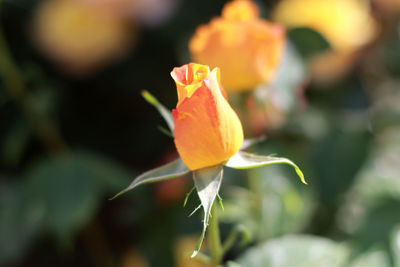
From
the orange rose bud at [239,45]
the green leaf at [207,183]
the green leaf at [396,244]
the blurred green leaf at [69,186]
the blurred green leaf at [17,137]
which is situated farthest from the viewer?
the blurred green leaf at [17,137]

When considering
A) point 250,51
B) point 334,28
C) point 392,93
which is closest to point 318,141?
point 334,28

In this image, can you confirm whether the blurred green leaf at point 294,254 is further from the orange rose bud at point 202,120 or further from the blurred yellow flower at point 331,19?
the blurred yellow flower at point 331,19

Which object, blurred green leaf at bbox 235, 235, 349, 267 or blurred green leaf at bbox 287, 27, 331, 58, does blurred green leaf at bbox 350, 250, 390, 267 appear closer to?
blurred green leaf at bbox 235, 235, 349, 267

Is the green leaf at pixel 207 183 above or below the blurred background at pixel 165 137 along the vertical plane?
above

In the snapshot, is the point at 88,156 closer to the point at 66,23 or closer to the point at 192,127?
the point at 66,23

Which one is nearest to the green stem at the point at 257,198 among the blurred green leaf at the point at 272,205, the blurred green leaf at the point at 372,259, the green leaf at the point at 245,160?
the blurred green leaf at the point at 272,205

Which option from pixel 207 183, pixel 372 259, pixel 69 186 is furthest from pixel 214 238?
pixel 69 186
